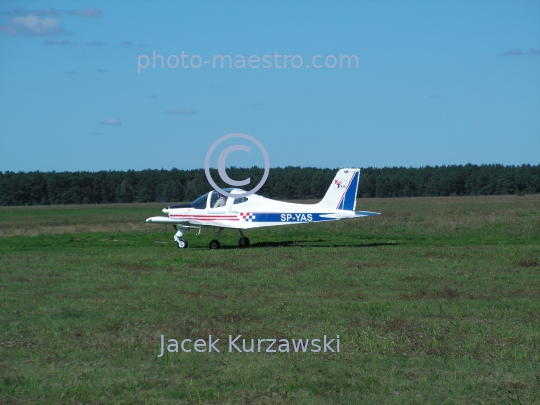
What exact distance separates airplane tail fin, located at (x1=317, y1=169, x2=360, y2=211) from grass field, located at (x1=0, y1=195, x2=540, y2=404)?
2.85 meters

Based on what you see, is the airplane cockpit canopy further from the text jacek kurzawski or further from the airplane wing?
the text jacek kurzawski

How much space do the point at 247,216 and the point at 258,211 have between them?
1.39 ft

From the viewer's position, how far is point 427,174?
347 feet

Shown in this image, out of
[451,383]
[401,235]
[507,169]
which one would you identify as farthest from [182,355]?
[507,169]

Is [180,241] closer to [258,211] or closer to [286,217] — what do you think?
[258,211]

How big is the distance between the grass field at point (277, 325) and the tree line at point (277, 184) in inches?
2036

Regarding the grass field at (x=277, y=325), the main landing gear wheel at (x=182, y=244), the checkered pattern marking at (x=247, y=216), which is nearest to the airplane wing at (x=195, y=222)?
the checkered pattern marking at (x=247, y=216)

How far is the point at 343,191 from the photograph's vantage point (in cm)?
2064

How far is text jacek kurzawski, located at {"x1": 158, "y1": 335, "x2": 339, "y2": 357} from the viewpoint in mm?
7527

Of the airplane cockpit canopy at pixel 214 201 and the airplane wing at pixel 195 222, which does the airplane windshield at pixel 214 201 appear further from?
the airplane wing at pixel 195 222

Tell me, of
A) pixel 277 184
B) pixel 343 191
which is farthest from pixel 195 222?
pixel 277 184

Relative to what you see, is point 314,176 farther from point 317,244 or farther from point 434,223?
point 317,244

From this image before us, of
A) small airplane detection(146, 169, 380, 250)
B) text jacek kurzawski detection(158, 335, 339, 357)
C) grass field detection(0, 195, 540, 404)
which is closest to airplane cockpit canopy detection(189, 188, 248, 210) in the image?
small airplane detection(146, 169, 380, 250)

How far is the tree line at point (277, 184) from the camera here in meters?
75.6
